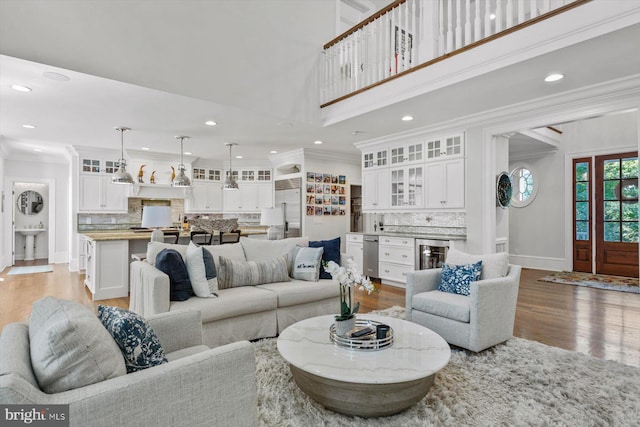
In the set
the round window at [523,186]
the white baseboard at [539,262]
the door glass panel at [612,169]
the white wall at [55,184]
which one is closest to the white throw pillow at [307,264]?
the round window at [523,186]

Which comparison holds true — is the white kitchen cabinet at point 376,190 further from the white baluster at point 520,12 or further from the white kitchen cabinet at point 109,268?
the white kitchen cabinet at point 109,268

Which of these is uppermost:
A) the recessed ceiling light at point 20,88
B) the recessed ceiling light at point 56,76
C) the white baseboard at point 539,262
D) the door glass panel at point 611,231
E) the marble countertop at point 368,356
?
the recessed ceiling light at point 56,76

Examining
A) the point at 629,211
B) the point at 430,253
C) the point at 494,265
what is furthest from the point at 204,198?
the point at 629,211

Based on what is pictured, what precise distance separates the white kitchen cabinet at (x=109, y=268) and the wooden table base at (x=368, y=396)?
4.31 metres

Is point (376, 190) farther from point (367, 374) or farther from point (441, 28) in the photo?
point (367, 374)

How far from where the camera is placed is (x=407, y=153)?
5957mm

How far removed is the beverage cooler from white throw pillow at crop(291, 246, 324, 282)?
2.13 meters

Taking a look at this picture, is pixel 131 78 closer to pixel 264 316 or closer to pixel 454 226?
pixel 264 316

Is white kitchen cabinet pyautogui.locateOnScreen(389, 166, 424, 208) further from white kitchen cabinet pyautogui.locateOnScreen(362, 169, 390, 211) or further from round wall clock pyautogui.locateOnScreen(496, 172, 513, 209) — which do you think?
round wall clock pyautogui.locateOnScreen(496, 172, 513, 209)

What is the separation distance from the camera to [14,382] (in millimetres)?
932

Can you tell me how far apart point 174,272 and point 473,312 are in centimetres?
248

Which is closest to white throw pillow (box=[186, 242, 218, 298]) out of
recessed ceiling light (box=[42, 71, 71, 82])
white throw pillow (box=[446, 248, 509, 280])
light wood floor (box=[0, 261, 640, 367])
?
light wood floor (box=[0, 261, 640, 367])

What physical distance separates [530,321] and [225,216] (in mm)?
7185

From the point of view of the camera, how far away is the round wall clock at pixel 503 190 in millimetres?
4918
